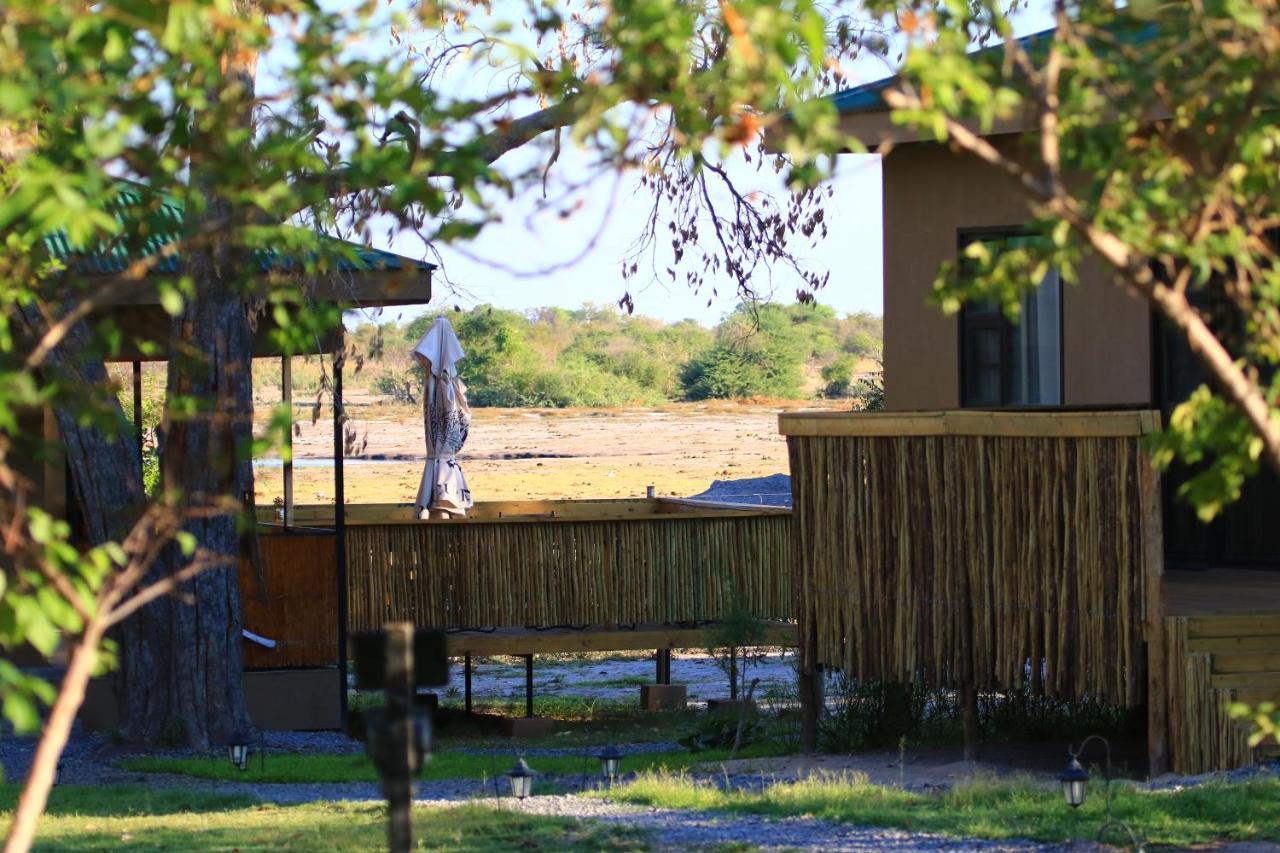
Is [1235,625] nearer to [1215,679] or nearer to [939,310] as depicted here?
[1215,679]

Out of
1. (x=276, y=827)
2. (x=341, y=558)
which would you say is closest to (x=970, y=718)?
(x=276, y=827)

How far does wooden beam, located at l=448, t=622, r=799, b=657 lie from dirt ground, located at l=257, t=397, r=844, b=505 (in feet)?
62.1

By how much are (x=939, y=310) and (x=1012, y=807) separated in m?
4.71

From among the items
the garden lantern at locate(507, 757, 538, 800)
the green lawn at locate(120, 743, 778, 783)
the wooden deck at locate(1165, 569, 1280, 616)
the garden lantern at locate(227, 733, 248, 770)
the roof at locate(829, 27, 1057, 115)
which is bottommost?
the green lawn at locate(120, 743, 778, 783)

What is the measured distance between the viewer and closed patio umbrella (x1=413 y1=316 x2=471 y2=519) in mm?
14430

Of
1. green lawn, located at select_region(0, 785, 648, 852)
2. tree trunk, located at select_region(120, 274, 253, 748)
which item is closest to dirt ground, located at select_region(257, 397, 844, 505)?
tree trunk, located at select_region(120, 274, 253, 748)

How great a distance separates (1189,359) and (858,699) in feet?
10.1

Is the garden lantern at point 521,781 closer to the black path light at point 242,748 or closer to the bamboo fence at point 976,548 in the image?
the black path light at point 242,748

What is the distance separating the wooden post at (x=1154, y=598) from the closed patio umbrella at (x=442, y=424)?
22.0 ft

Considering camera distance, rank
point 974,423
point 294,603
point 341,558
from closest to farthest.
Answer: point 974,423 → point 341,558 → point 294,603

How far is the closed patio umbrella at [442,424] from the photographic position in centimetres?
1443

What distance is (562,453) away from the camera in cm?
→ 5353

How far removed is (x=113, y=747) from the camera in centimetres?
1184

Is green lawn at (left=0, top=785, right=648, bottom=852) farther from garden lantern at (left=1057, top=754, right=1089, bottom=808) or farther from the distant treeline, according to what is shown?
the distant treeline
